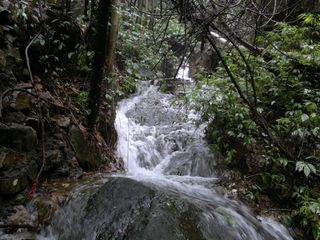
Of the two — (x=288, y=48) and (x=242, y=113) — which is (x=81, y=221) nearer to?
(x=242, y=113)

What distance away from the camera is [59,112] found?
13.9 ft

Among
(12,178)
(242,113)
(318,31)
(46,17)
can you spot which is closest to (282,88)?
(242,113)

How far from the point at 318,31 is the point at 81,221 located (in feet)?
17.5

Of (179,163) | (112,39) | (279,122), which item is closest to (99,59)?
(112,39)

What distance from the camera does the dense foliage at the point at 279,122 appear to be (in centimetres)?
441

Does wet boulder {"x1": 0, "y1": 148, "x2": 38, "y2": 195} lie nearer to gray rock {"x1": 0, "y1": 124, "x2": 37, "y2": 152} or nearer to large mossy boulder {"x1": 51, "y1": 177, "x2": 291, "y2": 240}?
gray rock {"x1": 0, "y1": 124, "x2": 37, "y2": 152}

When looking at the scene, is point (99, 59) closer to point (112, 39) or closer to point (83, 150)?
point (83, 150)

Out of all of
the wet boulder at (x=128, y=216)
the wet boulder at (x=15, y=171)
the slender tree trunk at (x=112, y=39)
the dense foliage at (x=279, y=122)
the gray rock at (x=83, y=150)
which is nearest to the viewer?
the wet boulder at (x=128, y=216)

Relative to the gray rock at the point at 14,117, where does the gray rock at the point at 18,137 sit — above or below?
below

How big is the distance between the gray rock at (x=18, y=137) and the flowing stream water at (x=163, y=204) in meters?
0.73

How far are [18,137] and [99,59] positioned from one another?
1280mm

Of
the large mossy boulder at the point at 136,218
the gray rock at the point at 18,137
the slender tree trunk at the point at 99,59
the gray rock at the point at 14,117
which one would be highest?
the slender tree trunk at the point at 99,59

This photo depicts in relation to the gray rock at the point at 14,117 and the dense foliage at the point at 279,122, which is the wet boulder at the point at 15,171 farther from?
the dense foliage at the point at 279,122

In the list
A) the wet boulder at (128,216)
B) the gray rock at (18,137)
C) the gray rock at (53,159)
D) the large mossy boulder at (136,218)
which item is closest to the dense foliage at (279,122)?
the large mossy boulder at (136,218)
